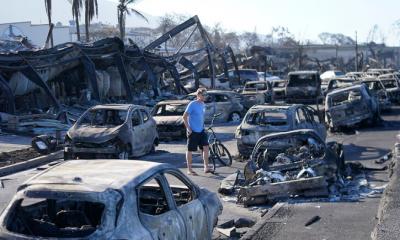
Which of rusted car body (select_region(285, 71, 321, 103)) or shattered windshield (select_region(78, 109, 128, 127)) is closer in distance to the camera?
shattered windshield (select_region(78, 109, 128, 127))

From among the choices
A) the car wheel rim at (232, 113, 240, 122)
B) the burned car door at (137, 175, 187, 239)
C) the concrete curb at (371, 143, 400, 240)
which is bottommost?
the car wheel rim at (232, 113, 240, 122)

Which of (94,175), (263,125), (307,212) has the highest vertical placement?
(94,175)

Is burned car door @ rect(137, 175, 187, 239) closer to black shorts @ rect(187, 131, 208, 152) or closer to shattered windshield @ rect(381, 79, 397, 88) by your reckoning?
black shorts @ rect(187, 131, 208, 152)

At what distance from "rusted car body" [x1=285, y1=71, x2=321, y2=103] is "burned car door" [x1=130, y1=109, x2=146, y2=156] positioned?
19.5m

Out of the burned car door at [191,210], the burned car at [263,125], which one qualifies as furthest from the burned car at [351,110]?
the burned car door at [191,210]

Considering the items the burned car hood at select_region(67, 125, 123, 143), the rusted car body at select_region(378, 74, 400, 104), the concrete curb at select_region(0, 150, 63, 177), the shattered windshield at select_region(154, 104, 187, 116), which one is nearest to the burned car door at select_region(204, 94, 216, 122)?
the shattered windshield at select_region(154, 104, 187, 116)

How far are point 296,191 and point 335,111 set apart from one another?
12.4 metres

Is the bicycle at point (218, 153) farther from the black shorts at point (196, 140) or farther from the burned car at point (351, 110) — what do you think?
the burned car at point (351, 110)

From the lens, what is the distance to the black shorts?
47.2 ft

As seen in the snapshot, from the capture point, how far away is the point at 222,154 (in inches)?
639

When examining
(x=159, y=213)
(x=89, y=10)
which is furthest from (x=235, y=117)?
(x=159, y=213)

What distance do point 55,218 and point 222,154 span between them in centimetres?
1042

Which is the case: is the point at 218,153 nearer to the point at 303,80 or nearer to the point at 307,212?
the point at 307,212

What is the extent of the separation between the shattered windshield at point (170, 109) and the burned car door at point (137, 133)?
4.92m
